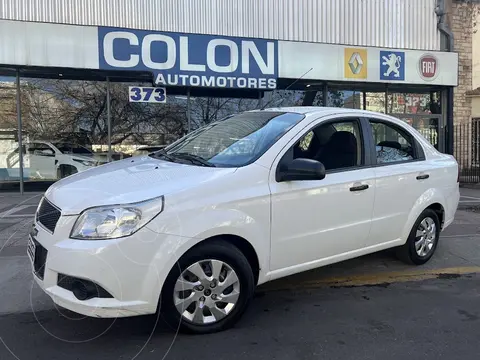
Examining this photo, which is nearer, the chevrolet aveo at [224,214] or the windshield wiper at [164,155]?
the chevrolet aveo at [224,214]

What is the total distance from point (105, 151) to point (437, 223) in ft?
28.0

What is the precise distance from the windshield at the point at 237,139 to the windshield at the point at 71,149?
747 cm

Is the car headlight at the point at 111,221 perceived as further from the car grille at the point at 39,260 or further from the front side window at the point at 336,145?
the front side window at the point at 336,145

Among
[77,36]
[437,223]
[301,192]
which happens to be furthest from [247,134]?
[77,36]

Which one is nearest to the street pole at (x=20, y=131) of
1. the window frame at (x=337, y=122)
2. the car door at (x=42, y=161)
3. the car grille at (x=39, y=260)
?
the car door at (x=42, y=161)

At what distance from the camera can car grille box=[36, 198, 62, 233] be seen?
323cm

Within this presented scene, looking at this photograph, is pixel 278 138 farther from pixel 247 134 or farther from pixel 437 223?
pixel 437 223

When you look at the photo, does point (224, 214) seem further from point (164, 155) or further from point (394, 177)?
point (394, 177)

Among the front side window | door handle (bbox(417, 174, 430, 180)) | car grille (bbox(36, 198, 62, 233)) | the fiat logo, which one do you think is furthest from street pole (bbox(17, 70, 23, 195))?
the fiat logo

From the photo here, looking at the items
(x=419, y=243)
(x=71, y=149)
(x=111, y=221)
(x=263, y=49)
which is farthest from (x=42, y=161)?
(x=419, y=243)

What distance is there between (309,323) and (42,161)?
9444mm

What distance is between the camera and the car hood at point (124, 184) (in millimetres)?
3125

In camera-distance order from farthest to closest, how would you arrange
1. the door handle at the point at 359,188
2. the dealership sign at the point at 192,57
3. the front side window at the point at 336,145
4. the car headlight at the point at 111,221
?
the dealership sign at the point at 192,57
the front side window at the point at 336,145
the door handle at the point at 359,188
the car headlight at the point at 111,221

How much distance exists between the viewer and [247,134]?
4.12 metres
